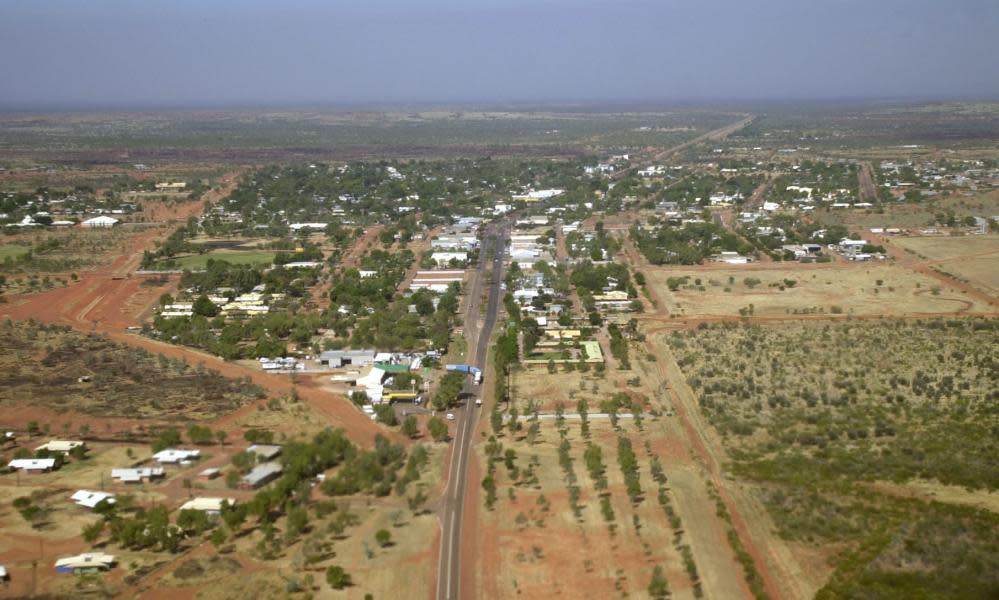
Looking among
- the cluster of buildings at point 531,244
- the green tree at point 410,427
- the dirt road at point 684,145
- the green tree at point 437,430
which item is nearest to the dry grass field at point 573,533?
the green tree at point 437,430

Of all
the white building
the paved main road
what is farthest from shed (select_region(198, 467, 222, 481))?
the white building

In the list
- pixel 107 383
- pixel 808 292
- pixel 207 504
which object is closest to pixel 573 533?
pixel 207 504

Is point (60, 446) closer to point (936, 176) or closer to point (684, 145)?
point (936, 176)

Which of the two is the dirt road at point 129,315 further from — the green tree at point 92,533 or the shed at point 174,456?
A: the green tree at point 92,533

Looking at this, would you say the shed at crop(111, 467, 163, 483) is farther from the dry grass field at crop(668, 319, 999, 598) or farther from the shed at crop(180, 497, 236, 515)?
the dry grass field at crop(668, 319, 999, 598)

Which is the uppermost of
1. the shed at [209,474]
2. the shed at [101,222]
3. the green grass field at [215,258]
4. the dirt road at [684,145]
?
the dirt road at [684,145]

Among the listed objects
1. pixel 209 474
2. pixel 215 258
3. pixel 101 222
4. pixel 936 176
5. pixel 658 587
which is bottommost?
pixel 658 587

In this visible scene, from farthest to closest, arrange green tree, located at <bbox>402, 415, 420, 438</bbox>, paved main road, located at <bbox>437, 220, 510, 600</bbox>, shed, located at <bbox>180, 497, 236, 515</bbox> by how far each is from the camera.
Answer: green tree, located at <bbox>402, 415, 420, 438</bbox>, shed, located at <bbox>180, 497, 236, 515</bbox>, paved main road, located at <bbox>437, 220, 510, 600</bbox>
